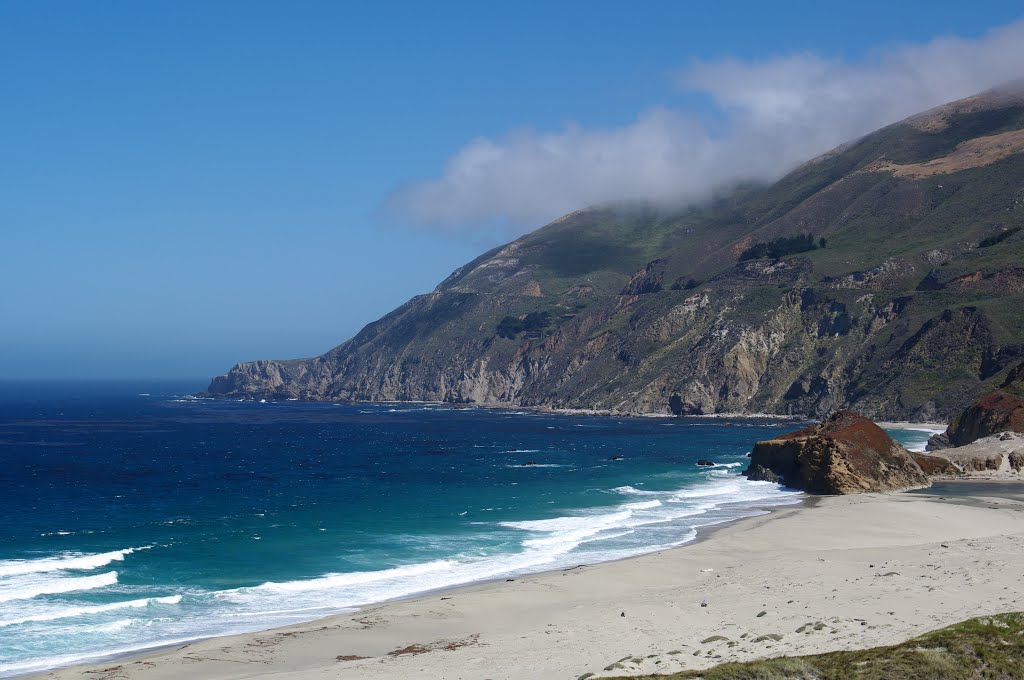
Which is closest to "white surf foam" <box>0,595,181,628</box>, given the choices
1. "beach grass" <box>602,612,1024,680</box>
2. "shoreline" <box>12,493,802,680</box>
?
"shoreline" <box>12,493,802,680</box>

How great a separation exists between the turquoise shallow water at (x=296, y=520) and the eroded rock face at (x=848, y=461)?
2.22 meters

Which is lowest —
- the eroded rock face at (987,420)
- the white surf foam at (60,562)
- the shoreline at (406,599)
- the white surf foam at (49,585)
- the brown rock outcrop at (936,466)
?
the shoreline at (406,599)

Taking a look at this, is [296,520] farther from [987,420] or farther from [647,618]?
[987,420]

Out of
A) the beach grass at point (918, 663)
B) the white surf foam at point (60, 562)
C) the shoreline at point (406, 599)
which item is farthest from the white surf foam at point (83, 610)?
the beach grass at point (918, 663)

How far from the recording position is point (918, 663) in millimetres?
20422

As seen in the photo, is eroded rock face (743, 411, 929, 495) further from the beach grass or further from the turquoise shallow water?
the beach grass

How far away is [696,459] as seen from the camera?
308 ft

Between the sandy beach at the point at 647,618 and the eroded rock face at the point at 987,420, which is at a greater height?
the eroded rock face at the point at 987,420

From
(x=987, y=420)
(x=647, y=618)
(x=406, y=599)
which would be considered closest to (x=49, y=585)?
(x=406, y=599)

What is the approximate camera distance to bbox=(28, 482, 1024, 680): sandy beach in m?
26.7

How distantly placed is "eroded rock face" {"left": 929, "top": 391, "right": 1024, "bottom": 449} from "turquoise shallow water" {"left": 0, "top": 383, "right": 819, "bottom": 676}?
60.9ft

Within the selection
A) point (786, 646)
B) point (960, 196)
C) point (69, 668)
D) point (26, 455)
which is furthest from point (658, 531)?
point (960, 196)

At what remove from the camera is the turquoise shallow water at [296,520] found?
36.5 meters

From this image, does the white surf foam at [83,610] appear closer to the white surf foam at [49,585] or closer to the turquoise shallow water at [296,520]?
the turquoise shallow water at [296,520]
